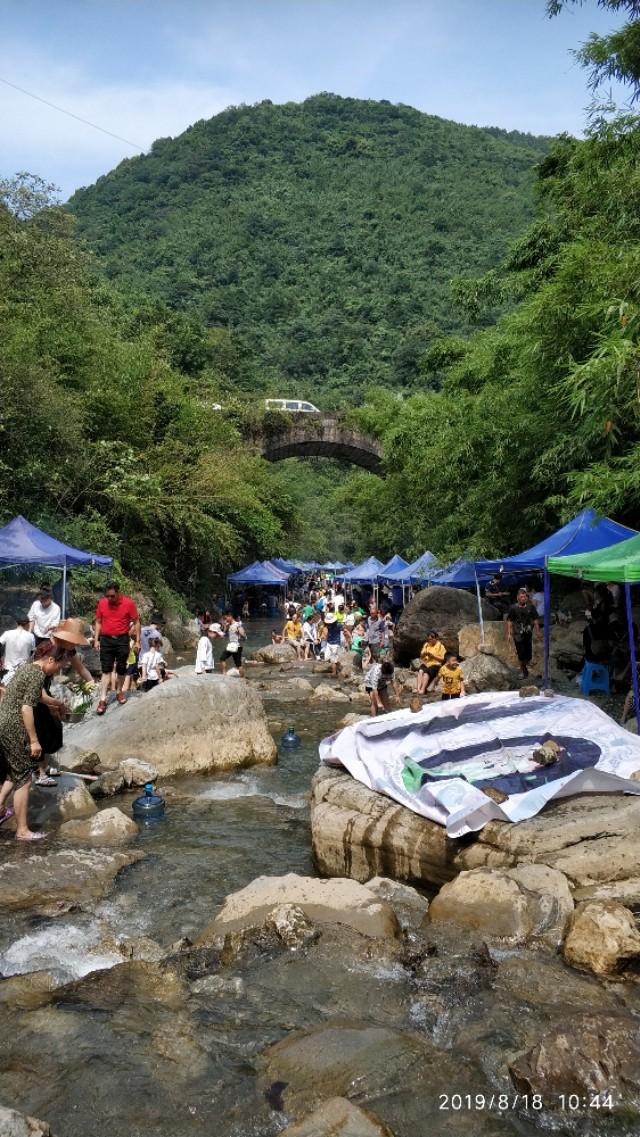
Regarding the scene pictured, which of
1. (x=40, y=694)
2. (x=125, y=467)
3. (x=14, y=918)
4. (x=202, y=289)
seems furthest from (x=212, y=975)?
(x=202, y=289)

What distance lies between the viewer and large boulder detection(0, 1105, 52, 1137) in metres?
3.31

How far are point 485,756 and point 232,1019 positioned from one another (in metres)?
3.44

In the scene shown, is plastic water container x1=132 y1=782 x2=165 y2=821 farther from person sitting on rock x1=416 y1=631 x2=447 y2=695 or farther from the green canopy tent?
person sitting on rock x1=416 y1=631 x2=447 y2=695

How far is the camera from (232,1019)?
466cm

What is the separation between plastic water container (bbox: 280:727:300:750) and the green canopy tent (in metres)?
4.38

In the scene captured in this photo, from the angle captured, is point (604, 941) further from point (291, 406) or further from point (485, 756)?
point (291, 406)

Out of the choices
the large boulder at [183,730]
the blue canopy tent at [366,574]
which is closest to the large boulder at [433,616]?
the blue canopy tent at [366,574]

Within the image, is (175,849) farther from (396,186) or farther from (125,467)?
(396,186)

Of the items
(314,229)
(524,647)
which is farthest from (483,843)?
(314,229)

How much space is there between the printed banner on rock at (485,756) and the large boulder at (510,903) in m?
0.57

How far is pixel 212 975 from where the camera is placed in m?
5.12

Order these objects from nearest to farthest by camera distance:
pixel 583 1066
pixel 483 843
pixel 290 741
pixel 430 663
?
pixel 583 1066 → pixel 483 843 → pixel 290 741 → pixel 430 663

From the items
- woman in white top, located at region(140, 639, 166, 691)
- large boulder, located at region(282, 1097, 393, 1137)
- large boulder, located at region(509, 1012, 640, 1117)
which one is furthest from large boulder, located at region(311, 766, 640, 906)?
woman in white top, located at region(140, 639, 166, 691)

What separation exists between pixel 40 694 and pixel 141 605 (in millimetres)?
15106
